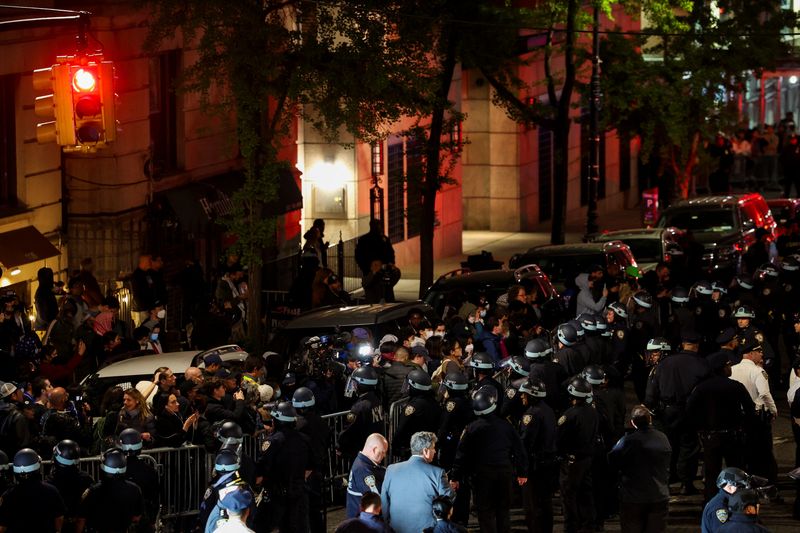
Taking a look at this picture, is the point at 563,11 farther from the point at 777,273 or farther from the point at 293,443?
the point at 293,443

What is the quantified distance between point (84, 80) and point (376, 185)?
60.9ft

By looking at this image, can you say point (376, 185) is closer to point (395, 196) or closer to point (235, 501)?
point (395, 196)

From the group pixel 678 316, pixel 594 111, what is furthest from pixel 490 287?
pixel 594 111

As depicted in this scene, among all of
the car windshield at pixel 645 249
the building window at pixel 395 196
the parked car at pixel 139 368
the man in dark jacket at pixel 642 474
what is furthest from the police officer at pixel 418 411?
the building window at pixel 395 196

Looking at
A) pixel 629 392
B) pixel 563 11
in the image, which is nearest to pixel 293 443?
pixel 629 392

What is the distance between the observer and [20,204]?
2441cm

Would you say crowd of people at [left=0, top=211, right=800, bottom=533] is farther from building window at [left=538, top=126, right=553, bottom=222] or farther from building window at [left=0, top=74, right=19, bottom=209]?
building window at [left=538, top=126, right=553, bottom=222]

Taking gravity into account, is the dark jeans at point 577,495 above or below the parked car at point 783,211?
below

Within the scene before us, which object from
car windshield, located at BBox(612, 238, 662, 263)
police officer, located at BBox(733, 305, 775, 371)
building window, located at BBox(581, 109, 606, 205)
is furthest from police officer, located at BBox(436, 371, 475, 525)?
building window, located at BBox(581, 109, 606, 205)

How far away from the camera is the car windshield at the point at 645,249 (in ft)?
93.2

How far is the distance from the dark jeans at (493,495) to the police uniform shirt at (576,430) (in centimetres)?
70

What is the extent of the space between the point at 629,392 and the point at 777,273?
105 inches

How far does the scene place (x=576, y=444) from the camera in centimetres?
1532

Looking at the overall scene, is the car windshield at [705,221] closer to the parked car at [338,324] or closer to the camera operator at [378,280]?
the camera operator at [378,280]
